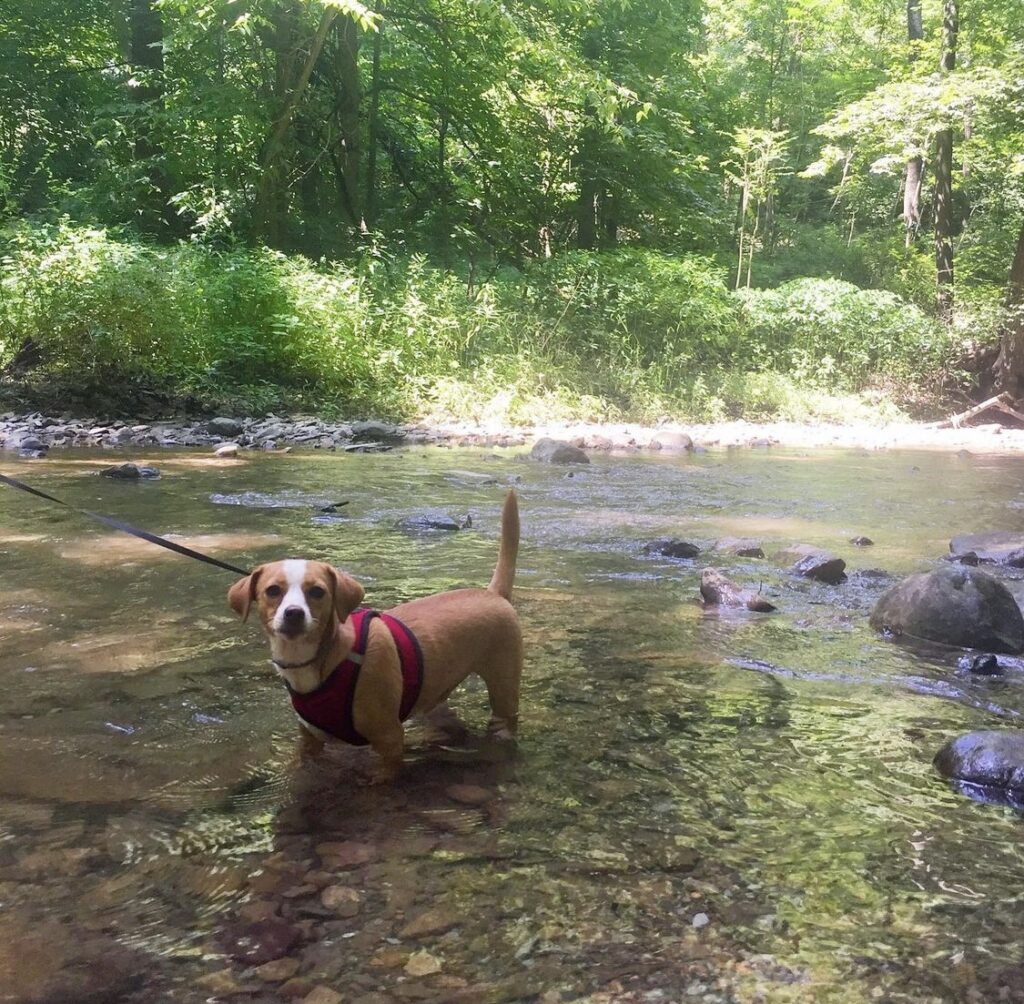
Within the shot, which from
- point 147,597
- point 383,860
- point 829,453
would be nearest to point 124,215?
point 829,453

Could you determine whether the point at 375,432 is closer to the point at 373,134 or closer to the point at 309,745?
the point at 373,134

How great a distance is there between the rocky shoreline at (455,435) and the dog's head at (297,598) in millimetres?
8935

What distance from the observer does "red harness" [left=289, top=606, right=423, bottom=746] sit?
2.87 meters

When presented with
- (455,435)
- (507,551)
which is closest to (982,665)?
(507,551)

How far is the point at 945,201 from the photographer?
73.0 ft

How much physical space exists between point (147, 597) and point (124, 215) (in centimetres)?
1575

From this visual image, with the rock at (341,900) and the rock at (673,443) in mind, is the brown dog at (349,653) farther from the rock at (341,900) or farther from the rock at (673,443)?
the rock at (673,443)

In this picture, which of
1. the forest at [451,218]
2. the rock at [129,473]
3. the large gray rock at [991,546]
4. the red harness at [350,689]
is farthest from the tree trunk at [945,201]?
the red harness at [350,689]

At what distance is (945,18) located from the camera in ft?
67.2

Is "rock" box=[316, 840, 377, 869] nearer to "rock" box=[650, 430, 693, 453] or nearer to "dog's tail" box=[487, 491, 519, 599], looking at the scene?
"dog's tail" box=[487, 491, 519, 599]

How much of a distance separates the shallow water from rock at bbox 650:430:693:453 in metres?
8.17

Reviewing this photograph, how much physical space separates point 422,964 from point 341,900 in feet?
1.06

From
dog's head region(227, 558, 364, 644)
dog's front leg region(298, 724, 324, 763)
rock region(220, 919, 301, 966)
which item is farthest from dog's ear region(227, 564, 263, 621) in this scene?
rock region(220, 919, 301, 966)

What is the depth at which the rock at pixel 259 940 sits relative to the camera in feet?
6.43
